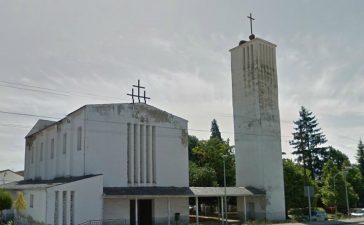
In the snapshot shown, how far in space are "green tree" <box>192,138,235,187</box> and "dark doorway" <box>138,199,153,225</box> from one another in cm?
1770

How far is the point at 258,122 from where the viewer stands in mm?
43438

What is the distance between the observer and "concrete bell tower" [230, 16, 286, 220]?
140ft

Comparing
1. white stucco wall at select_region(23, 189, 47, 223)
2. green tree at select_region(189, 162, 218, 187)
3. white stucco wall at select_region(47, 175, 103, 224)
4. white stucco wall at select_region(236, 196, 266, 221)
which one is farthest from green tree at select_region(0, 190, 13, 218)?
green tree at select_region(189, 162, 218, 187)

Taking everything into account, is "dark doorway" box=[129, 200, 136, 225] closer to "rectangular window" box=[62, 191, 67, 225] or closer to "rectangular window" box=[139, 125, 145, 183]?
"rectangular window" box=[139, 125, 145, 183]

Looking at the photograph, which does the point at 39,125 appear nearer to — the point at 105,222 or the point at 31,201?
the point at 31,201

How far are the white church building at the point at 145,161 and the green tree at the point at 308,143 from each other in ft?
115

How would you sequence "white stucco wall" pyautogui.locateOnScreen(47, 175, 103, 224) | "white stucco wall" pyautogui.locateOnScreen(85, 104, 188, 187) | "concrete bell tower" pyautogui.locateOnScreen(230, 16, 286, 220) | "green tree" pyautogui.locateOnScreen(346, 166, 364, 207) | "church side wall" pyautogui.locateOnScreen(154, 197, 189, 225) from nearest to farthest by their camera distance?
"white stucco wall" pyautogui.locateOnScreen(47, 175, 103, 224) → "white stucco wall" pyautogui.locateOnScreen(85, 104, 188, 187) → "church side wall" pyautogui.locateOnScreen(154, 197, 189, 225) → "concrete bell tower" pyautogui.locateOnScreen(230, 16, 286, 220) → "green tree" pyautogui.locateOnScreen(346, 166, 364, 207)

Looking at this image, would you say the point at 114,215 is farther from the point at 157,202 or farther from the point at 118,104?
the point at 118,104

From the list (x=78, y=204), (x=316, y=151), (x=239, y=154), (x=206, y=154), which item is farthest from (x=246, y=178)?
(x=316, y=151)

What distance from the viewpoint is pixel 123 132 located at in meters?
35.5

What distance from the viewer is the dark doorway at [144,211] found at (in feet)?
116

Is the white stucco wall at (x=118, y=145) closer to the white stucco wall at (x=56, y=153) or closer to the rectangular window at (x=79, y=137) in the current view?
the white stucco wall at (x=56, y=153)

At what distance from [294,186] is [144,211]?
20.0 metres

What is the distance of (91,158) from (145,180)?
16.7 ft
